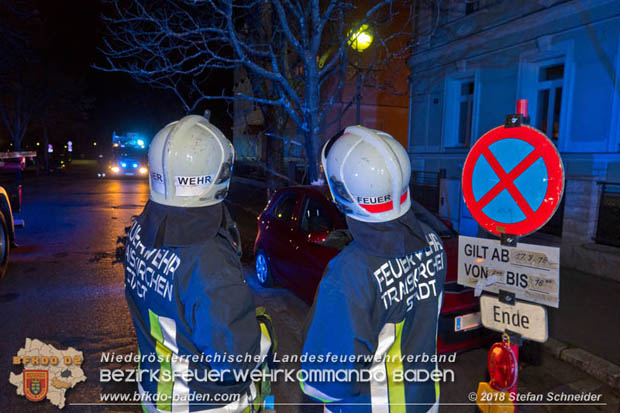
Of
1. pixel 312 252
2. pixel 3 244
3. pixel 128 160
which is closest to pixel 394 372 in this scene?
pixel 312 252

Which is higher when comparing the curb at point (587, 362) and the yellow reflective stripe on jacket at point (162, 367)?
the yellow reflective stripe on jacket at point (162, 367)

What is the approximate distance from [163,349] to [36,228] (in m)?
11.4

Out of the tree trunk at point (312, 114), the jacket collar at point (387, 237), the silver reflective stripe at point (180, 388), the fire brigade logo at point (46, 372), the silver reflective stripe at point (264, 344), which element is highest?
the tree trunk at point (312, 114)

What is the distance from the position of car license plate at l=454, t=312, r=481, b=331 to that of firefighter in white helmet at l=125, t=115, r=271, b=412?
7.71 feet

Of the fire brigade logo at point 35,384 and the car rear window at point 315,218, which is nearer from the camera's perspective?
the fire brigade logo at point 35,384

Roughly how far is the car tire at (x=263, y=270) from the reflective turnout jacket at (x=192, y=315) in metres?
4.50

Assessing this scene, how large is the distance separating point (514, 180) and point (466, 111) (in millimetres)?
11587

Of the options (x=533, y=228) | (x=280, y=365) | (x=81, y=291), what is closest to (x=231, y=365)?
(x=533, y=228)

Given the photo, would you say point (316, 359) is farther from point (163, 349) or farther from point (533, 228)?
point (533, 228)

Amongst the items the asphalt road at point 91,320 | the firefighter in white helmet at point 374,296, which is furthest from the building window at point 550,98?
→ the firefighter in white helmet at point 374,296

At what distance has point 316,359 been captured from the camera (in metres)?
1.60

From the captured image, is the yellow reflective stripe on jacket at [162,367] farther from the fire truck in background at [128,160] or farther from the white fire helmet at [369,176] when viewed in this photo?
the fire truck in background at [128,160]

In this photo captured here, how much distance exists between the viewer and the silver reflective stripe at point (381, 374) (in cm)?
171

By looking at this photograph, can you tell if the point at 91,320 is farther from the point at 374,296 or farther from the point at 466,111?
the point at 466,111
